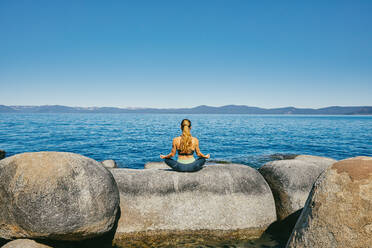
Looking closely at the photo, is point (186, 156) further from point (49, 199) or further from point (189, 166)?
point (49, 199)

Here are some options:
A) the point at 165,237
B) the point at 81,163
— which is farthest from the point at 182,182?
the point at 81,163

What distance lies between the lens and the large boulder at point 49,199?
481cm

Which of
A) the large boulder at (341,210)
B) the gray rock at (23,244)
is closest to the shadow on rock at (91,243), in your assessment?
the gray rock at (23,244)

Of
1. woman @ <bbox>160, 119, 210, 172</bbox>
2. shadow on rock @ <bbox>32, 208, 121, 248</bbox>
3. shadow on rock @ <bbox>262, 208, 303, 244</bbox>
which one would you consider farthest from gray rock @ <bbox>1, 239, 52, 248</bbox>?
shadow on rock @ <bbox>262, 208, 303, 244</bbox>

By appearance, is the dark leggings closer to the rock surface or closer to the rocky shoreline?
the rocky shoreline

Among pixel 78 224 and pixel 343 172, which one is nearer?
pixel 343 172

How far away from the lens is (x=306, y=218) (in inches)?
155

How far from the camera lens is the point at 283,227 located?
683 cm

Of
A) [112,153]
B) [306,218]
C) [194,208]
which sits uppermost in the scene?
[306,218]

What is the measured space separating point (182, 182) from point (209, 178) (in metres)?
0.79

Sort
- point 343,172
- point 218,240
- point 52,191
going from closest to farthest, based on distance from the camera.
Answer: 1. point 343,172
2. point 52,191
3. point 218,240

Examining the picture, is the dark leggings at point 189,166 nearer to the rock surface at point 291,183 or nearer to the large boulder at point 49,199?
the rock surface at point 291,183

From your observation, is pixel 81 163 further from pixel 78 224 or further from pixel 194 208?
pixel 194 208

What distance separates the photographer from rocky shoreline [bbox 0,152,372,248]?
369 cm
